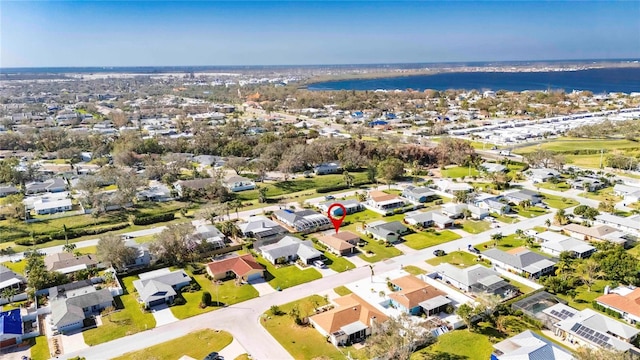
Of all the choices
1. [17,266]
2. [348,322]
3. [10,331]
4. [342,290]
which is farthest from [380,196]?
[10,331]

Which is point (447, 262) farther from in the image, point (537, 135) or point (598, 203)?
point (537, 135)

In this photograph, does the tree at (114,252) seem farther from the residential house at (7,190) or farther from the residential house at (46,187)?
the residential house at (7,190)

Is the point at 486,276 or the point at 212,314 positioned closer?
the point at 212,314

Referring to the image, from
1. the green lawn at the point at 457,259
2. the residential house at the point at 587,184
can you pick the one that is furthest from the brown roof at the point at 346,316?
the residential house at the point at 587,184

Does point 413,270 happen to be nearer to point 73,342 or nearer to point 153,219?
point 73,342

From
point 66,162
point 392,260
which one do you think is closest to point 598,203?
point 392,260
